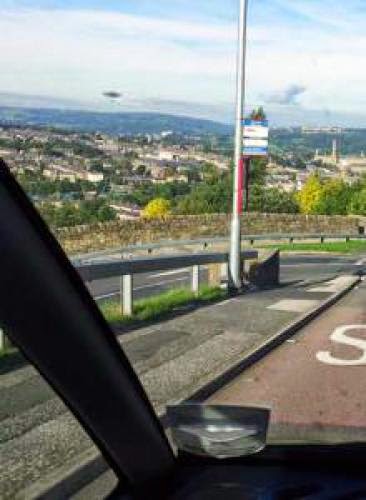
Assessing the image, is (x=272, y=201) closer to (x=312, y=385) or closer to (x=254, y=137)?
(x=254, y=137)

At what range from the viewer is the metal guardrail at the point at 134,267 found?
1238 cm

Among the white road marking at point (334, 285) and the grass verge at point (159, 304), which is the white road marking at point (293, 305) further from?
the white road marking at point (334, 285)

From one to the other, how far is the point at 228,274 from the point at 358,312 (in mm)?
3427

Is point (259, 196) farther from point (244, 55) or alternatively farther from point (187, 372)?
point (187, 372)

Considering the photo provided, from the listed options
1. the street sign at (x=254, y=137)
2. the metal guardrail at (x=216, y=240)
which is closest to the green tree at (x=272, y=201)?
the metal guardrail at (x=216, y=240)

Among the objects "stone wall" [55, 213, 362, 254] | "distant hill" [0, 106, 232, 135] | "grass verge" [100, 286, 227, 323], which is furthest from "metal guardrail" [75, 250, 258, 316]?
"stone wall" [55, 213, 362, 254]

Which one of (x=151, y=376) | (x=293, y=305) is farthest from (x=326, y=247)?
(x=151, y=376)

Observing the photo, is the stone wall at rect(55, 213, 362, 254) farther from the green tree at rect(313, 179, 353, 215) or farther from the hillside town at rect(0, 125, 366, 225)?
the hillside town at rect(0, 125, 366, 225)

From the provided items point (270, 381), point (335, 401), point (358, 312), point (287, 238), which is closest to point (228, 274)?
point (358, 312)

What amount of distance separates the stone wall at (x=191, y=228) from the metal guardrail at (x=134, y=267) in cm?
1343

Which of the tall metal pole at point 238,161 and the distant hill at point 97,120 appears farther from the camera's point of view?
the tall metal pole at point 238,161

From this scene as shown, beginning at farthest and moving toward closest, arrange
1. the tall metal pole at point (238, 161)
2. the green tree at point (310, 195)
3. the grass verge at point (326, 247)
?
the green tree at point (310, 195) → the grass verge at point (326, 247) → the tall metal pole at point (238, 161)

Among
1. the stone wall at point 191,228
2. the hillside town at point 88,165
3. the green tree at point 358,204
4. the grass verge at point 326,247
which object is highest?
the hillside town at point 88,165

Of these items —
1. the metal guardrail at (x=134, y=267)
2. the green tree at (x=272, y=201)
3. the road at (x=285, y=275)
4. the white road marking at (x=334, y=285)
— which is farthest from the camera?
the green tree at (x=272, y=201)
